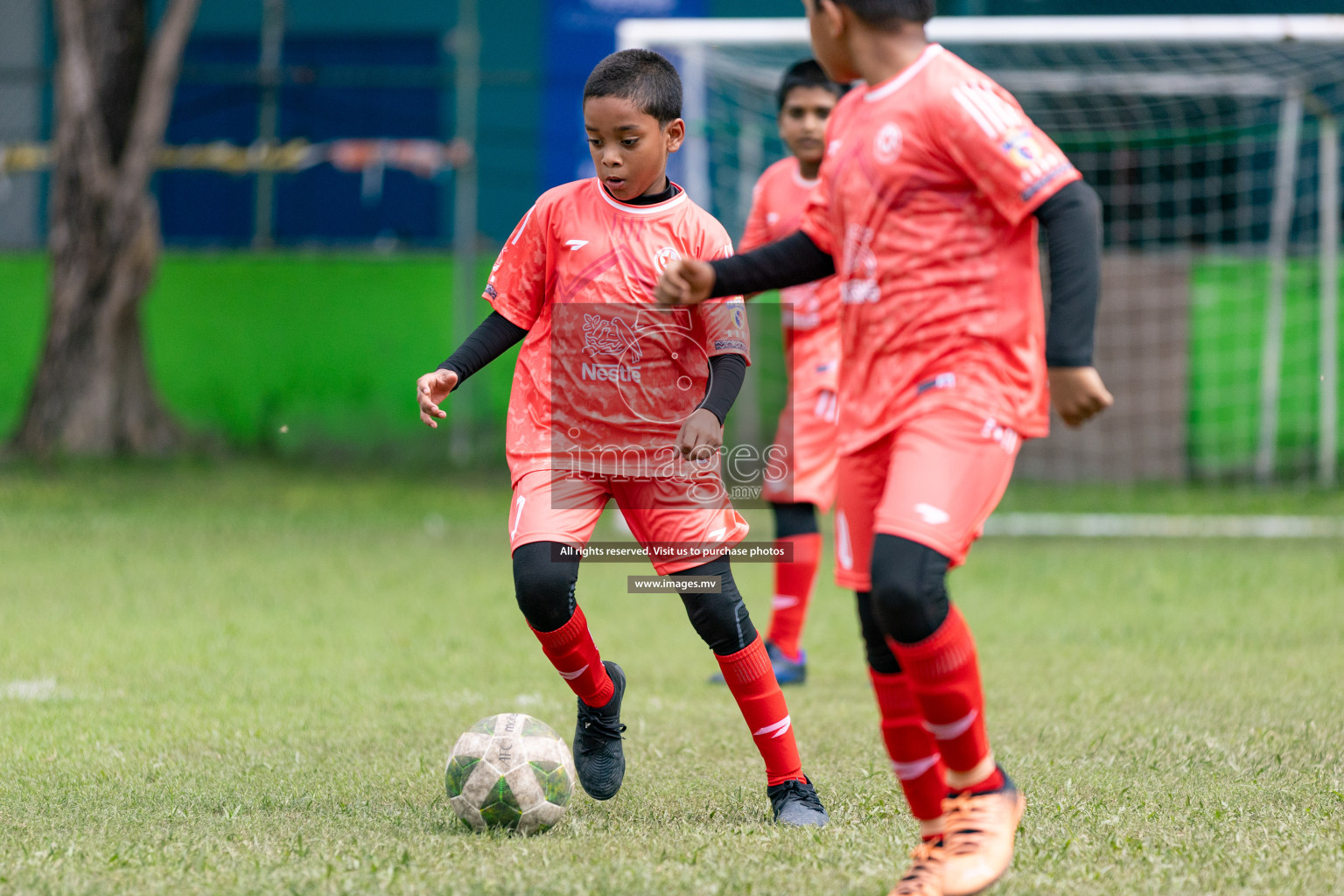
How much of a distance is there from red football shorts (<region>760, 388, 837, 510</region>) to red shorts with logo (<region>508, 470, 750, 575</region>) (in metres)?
2.20

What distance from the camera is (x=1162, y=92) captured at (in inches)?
477

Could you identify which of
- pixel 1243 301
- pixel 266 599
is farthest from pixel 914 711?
pixel 1243 301

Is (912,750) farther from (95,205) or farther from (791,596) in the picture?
(95,205)

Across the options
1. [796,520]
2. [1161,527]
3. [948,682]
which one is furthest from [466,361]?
[1161,527]

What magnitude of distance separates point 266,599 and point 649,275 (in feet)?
14.5

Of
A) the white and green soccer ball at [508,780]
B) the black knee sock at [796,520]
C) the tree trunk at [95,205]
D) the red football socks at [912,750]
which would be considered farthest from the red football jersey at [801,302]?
the tree trunk at [95,205]

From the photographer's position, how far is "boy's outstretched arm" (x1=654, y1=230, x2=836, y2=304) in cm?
304

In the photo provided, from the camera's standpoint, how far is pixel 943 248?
2.93 m

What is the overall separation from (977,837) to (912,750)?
260 mm

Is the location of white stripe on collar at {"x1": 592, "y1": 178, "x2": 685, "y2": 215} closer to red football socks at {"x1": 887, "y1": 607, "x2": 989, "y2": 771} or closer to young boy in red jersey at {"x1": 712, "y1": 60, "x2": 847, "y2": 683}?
red football socks at {"x1": 887, "y1": 607, "x2": 989, "y2": 771}

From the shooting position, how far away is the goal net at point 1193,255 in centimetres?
1234

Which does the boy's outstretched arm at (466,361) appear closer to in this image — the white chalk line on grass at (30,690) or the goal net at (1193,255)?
the white chalk line on grass at (30,690)

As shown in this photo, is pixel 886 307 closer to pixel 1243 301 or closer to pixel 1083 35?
pixel 1083 35

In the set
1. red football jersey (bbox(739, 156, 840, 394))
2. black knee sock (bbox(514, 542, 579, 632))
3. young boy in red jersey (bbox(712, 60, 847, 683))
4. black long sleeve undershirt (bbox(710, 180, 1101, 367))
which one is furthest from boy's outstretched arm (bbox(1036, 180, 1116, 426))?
red football jersey (bbox(739, 156, 840, 394))
